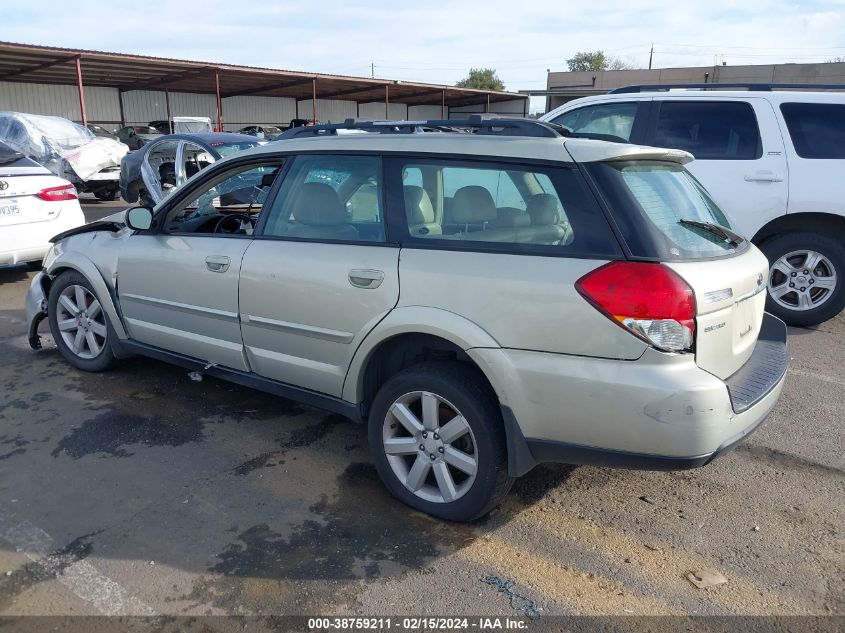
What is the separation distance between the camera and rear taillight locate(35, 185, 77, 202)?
7.24 m

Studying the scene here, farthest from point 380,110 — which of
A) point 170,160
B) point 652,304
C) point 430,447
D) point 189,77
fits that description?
point 652,304

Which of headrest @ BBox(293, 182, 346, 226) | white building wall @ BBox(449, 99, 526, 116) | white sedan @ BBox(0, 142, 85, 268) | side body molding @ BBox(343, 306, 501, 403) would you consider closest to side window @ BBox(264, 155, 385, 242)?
headrest @ BBox(293, 182, 346, 226)

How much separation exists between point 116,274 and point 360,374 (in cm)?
217

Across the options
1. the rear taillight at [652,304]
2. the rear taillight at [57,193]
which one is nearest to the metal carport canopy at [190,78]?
the rear taillight at [57,193]

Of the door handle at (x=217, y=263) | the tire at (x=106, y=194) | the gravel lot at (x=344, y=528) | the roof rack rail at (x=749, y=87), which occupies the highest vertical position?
the roof rack rail at (x=749, y=87)

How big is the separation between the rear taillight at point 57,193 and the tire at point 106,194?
797 cm

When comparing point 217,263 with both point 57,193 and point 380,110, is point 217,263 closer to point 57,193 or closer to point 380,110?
point 57,193

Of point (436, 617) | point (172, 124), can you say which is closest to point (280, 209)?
point (436, 617)

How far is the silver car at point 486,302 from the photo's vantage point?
255cm

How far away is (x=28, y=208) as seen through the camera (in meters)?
7.06

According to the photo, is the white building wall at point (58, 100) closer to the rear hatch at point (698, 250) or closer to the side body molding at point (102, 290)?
the side body molding at point (102, 290)

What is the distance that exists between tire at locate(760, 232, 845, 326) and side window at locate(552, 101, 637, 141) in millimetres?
1728

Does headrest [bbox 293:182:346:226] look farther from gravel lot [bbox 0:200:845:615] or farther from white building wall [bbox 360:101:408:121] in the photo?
white building wall [bbox 360:101:408:121]

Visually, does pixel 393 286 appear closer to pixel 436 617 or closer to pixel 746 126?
pixel 436 617
